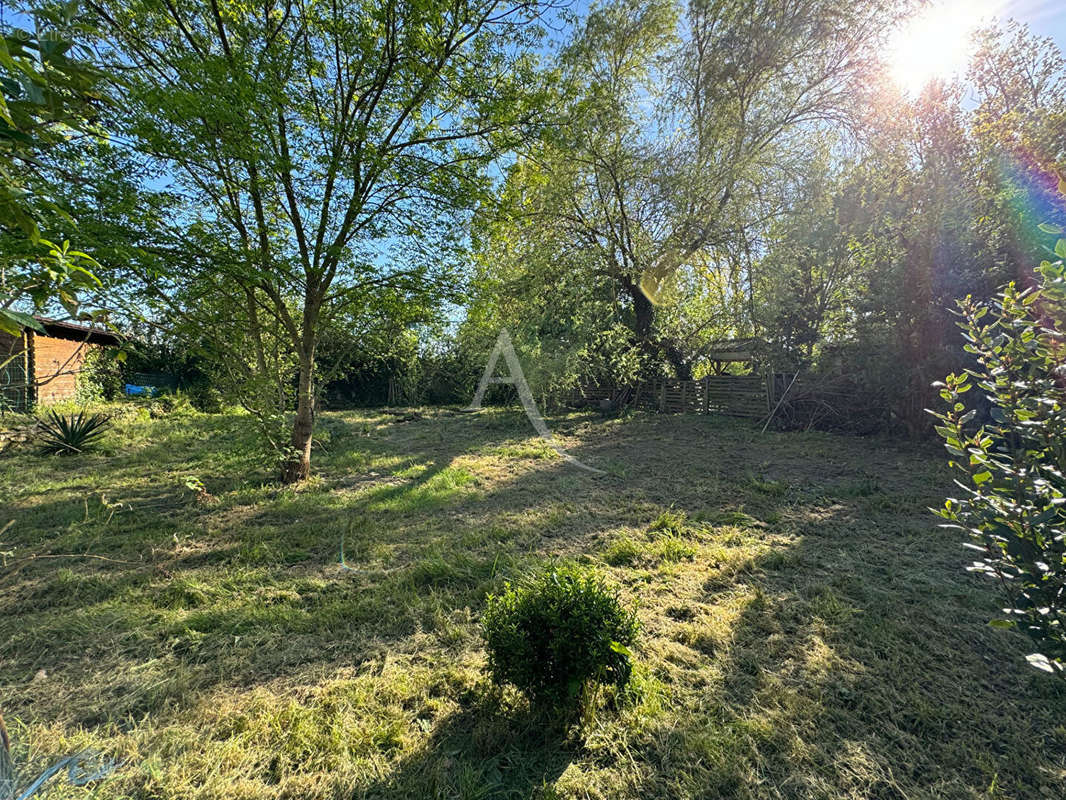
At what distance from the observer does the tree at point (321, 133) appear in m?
3.65

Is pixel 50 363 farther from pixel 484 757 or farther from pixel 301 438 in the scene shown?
pixel 484 757

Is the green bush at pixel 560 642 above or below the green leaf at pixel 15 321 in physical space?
below

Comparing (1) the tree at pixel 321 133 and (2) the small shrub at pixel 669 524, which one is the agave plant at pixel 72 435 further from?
(2) the small shrub at pixel 669 524

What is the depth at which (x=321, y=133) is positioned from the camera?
4254 mm

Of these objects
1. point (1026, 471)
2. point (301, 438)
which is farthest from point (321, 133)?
point (1026, 471)

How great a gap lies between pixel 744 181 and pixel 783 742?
38.7 ft

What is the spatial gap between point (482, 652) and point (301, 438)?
4078 mm

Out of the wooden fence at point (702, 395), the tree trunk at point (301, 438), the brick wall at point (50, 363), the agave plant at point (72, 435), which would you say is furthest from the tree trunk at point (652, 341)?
the brick wall at point (50, 363)

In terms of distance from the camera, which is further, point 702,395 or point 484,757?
point 702,395

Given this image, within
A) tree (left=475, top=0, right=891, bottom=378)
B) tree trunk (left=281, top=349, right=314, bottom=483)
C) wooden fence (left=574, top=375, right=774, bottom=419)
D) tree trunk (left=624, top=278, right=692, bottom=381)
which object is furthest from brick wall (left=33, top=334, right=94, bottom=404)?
tree trunk (left=624, top=278, right=692, bottom=381)

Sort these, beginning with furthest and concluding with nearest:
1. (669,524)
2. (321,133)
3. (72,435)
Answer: (72,435), (321,133), (669,524)

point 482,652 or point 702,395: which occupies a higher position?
point 702,395

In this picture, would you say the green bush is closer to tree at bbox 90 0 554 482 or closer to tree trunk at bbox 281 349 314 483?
tree at bbox 90 0 554 482

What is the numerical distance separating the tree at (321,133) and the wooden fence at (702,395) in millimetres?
7895
